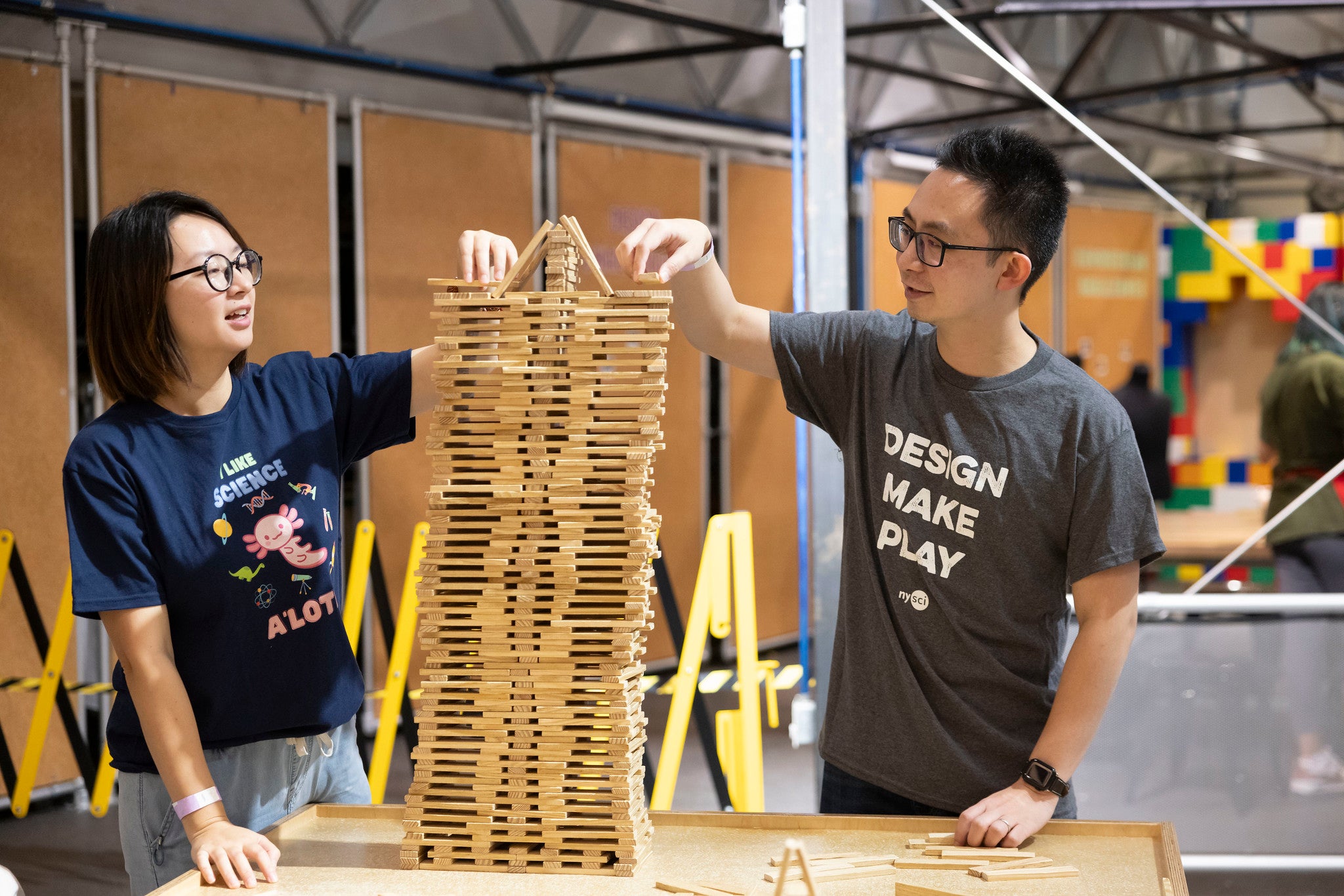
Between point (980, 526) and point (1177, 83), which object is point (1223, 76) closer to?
point (1177, 83)

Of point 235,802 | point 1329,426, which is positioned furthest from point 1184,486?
point 235,802

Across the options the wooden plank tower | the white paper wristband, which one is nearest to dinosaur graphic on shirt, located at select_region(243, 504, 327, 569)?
the wooden plank tower

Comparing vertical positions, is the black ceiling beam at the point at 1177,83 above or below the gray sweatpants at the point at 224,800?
above

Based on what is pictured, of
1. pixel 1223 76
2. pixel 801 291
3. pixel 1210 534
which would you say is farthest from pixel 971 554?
pixel 1223 76

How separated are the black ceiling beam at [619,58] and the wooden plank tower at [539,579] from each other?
4457 millimetres

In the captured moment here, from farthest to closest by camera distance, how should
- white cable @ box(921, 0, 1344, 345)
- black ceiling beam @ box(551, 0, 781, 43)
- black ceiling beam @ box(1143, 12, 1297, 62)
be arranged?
black ceiling beam @ box(551, 0, 781, 43) < black ceiling beam @ box(1143, 12, 1297, 62) < white cable @ box(921, 0, 1344, 345)

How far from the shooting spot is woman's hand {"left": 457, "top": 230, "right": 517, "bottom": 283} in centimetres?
175

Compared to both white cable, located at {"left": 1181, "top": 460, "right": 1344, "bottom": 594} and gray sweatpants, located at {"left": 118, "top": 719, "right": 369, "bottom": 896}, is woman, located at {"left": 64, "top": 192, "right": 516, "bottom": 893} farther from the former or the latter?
white cable, located at {"left": 1181, "top": 460, "right": 1344, "bottom": 594}

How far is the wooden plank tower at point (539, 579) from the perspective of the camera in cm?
164

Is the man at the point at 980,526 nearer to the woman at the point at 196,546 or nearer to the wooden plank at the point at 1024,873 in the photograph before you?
the wooden plank at the point at 1024,873

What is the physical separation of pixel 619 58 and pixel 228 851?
5.03 metres

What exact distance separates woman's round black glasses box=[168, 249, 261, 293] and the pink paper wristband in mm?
709

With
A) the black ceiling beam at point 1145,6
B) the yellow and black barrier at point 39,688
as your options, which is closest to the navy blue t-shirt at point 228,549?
the yellow and black barrier at point 39,688

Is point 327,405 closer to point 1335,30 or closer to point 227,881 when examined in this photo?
point 227,881
